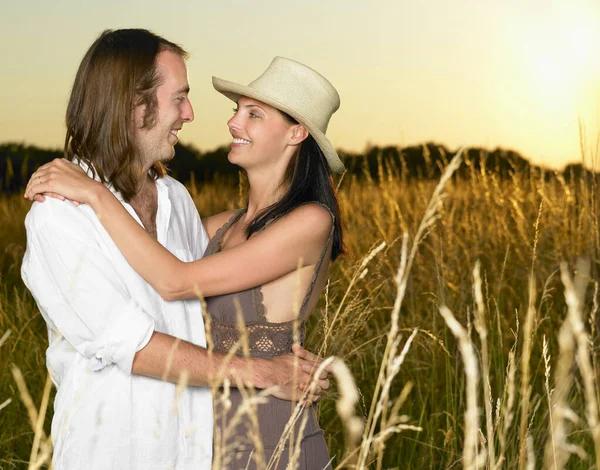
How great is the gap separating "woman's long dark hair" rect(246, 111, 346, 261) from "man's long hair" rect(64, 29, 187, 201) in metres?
0.42

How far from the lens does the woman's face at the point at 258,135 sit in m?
2.64

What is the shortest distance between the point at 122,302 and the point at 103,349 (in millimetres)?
121

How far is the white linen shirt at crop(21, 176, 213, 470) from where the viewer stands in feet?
6.70

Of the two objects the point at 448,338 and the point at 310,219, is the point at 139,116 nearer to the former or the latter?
the point at 310,219

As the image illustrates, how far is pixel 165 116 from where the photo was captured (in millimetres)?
2350

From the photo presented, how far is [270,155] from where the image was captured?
2666 millimetres

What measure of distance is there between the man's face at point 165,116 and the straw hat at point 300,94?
14.3 inches

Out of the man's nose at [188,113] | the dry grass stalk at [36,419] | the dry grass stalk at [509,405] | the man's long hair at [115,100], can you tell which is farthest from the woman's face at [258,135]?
the dry grass stalk at [36,419]

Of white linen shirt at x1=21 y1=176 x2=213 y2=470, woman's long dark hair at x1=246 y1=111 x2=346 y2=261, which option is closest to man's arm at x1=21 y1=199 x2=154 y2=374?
white linen shirt at x1=21 y1=176 x2=213 y2=470

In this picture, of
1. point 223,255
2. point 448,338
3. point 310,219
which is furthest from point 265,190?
point 448,338

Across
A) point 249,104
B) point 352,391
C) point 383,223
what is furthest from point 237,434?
point 383,223

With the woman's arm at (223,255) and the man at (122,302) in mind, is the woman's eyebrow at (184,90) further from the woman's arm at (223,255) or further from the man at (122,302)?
the woman's arm at (223,255)

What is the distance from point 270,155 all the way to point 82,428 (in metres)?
1.01

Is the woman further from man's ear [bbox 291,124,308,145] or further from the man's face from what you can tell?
the man's face
